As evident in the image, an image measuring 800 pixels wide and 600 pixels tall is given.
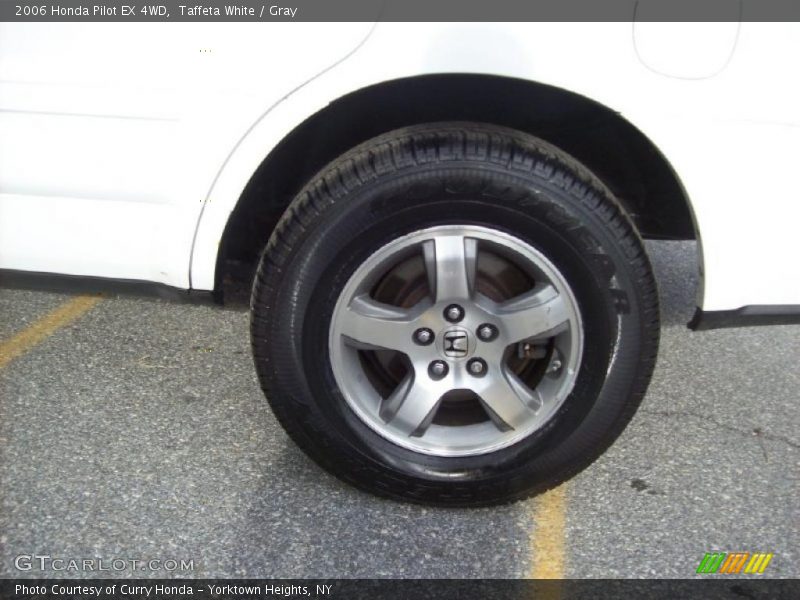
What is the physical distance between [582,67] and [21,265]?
64.5 inches

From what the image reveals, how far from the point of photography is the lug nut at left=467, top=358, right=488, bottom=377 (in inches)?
84.9

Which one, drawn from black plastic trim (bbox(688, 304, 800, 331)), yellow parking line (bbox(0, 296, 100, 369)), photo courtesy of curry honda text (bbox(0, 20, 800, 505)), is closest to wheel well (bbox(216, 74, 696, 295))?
photo courtesy of curry honda text (bbox(0, 20, 800, 505))

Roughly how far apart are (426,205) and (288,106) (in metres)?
0.44

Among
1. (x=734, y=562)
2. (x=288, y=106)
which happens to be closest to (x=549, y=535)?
(x=734, y=562)

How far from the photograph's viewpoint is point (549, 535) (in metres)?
2.20

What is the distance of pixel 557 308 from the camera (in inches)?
81.4

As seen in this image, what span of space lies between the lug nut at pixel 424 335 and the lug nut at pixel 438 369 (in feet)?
0.23

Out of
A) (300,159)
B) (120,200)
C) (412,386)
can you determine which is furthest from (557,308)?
(120,200)

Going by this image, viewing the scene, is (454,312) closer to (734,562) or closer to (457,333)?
(457,333)

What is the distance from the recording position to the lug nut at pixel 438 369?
216cm

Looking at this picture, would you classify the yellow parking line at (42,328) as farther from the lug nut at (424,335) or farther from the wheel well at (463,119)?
the lug nut at (424,335)

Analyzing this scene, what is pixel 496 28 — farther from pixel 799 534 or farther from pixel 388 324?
pixel 799 534

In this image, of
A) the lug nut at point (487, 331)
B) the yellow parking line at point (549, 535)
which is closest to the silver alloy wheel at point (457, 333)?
the lug nut at point (487, 331)
